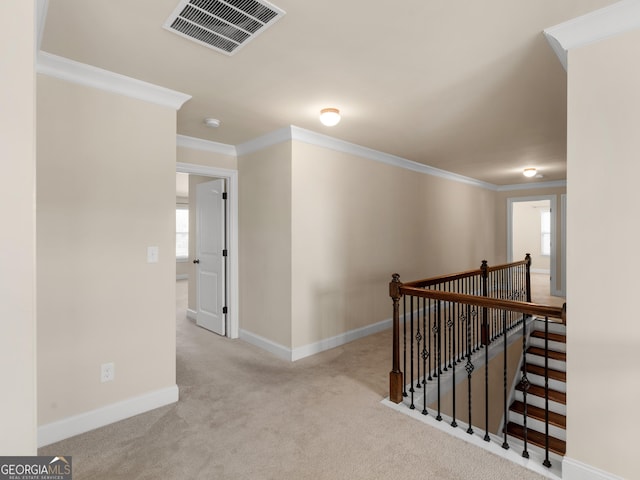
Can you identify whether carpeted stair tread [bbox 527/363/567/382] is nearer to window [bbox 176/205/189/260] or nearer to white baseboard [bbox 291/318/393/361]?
white baseboard [bbox 291/318/393/361]

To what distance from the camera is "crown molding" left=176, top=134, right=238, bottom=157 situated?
3871 mm

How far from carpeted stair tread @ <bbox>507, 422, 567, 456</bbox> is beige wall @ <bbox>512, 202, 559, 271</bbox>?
293 inches

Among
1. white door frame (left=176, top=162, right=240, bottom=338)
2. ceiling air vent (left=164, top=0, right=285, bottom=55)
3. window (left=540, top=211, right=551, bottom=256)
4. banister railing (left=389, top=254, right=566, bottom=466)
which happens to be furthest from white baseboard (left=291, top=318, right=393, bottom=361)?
window (left=540, top=211, right=551, bottom=256)

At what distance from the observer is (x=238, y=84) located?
8.40 ft

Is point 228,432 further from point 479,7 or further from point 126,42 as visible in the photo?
point 479,7

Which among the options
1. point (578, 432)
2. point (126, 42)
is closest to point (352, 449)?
point (578, 432)

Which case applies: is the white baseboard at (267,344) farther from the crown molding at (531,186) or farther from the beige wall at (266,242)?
the crown molding at (531,186)

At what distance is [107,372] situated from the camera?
2.42 metres

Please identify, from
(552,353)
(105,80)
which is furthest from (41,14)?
(552,353)

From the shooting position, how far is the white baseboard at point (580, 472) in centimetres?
175

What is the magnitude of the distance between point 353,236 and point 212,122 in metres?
2.09

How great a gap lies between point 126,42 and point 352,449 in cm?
284
